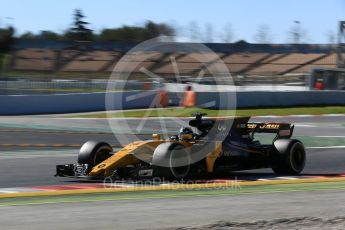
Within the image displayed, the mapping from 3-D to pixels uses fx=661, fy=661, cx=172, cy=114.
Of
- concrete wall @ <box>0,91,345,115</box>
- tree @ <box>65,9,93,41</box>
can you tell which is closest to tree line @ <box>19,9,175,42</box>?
tree @ <box>65,9,93,41</box>

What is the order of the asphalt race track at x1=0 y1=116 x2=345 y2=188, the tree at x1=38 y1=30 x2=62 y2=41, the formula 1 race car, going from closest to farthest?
the formula 1 race car → the asphalt race track at x1=0 y1=116 x2=345 y2=188 → the tree at x1=38 y1=30 x2=62 y2=41

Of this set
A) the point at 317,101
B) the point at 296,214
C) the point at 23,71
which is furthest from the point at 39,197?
the point at 23,71

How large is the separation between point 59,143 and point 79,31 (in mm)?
87044

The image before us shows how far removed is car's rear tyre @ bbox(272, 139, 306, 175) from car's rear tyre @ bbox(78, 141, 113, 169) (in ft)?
9.73

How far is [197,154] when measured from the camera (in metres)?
10.6

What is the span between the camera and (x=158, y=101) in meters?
29.1

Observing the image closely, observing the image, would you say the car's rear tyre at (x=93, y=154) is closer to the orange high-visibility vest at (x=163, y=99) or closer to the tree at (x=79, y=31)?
the orange high-visibility vest at (x=163, y=99)

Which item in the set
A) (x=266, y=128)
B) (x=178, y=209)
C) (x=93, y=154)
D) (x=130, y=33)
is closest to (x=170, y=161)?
(x=93, y=154)

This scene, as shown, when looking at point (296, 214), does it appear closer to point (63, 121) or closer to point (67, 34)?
point (63, 121)

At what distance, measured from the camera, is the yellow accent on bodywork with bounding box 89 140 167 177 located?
1030cm

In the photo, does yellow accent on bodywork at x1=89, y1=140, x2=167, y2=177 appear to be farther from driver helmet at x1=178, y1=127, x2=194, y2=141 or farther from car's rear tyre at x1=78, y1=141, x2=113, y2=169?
driver helmet at x1=178, y1=127, x2=194, y2=141

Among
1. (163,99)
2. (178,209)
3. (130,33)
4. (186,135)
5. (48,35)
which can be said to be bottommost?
(178,209)

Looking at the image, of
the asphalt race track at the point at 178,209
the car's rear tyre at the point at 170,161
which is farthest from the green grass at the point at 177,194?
the car's rear tyre at the point at 170,161

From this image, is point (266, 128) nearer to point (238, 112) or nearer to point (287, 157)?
point (287, 157)
